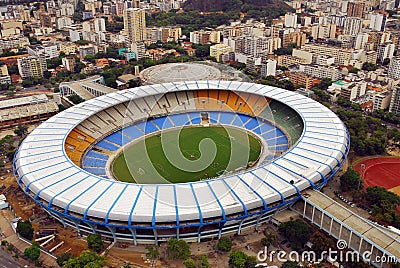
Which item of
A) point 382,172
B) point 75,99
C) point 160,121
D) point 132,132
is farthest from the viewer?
point 75,99

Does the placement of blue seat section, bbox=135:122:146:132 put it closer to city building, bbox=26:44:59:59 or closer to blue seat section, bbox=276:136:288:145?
blue seat section, bbox=276:136:288:145

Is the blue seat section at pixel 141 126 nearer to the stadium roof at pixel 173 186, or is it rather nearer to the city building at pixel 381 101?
the stadium roof at pixel 173 186

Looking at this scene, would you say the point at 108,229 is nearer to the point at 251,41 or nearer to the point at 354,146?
the point at 354,146

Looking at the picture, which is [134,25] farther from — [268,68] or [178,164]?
[178,164]

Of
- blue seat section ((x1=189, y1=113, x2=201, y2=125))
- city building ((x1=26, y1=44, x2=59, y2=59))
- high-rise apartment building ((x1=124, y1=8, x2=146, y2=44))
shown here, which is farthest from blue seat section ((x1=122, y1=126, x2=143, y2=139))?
high-rise apartment building ((x1=124, y1=8, x2=146, y2=44))

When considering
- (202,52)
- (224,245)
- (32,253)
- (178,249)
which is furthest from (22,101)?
(224,245)

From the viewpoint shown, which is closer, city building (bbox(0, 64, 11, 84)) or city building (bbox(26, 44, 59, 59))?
city building (bbox(0, 64, 11, 84))

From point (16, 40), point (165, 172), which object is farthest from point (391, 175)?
point (16, 40)
